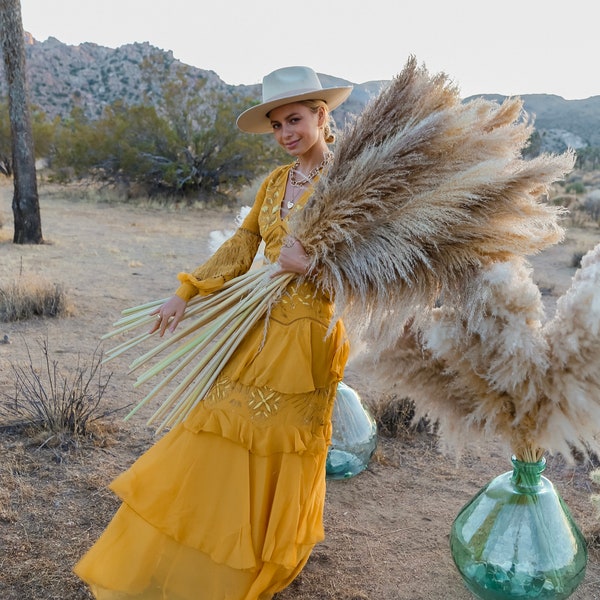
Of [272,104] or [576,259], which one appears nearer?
[272,104]

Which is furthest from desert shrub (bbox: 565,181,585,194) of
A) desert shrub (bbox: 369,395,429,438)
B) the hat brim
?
the hat brim

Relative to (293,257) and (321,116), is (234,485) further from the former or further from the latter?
(321,116)

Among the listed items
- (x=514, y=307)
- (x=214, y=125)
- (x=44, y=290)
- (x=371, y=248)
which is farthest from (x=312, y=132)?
(x=214, y=125)

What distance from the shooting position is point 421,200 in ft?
6.03

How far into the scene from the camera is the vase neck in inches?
87.0

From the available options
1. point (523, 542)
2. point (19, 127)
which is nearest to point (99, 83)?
point (19, 127)

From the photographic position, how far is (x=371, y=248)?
1.90 meters

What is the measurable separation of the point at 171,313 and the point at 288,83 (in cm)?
90

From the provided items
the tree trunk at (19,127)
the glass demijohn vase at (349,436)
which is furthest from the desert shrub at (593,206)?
the glass demijohn vase at (349,436)

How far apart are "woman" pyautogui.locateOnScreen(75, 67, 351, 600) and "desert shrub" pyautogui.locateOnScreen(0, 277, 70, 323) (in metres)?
4.41

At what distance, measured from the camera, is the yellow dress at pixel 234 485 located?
2.03 meters

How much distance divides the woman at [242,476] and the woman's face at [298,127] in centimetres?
3

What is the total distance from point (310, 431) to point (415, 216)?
0.80m

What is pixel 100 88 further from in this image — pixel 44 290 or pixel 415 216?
pixel 415 216
